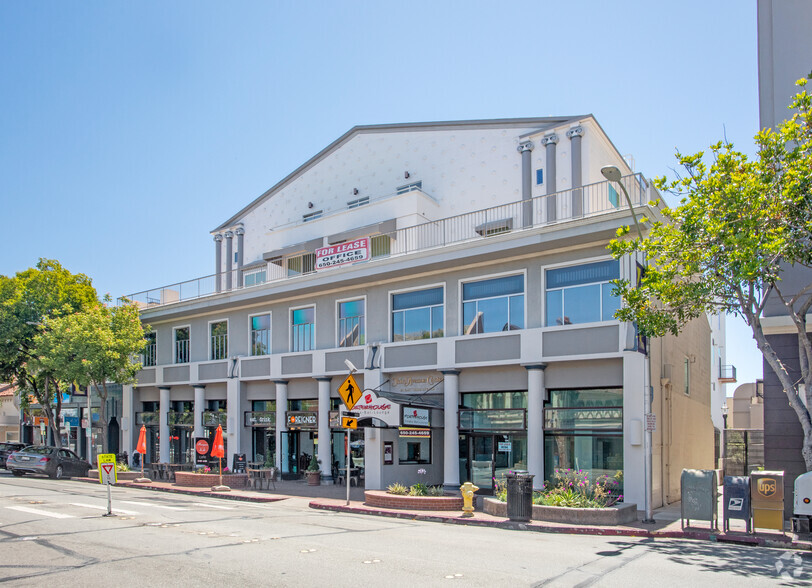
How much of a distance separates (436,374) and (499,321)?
319 cm

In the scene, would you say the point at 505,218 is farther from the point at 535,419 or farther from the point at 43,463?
the point at 43,463

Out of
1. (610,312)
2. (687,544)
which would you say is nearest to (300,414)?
(610,312)

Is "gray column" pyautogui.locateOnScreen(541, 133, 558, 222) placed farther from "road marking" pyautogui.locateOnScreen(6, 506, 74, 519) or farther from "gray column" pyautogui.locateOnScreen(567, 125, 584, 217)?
"road marking" pyautogui.locateOnScreen(6, 506, 74, 519)

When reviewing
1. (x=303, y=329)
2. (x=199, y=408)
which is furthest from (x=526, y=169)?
(x=199, y=408)

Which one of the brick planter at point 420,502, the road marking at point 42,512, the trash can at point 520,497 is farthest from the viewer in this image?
the brick planter at point 420,502

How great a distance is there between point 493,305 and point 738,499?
32.4 ft

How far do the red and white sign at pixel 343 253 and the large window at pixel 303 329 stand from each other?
2.21 m

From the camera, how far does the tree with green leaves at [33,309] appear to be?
34000mm

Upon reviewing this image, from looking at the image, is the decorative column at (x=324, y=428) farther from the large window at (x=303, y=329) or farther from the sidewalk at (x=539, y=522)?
the sidewalk at (x=539, y=522)

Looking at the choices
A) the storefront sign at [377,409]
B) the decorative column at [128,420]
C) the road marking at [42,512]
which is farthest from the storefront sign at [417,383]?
the decorative column at [128,420]

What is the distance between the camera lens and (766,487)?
46.1 feet

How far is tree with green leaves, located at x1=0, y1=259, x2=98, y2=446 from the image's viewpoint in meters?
34.0

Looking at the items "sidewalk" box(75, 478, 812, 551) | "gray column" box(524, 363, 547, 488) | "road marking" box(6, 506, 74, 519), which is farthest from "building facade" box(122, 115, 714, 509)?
"road marking" box(6, 506, 74, 519)

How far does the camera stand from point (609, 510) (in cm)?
1566
